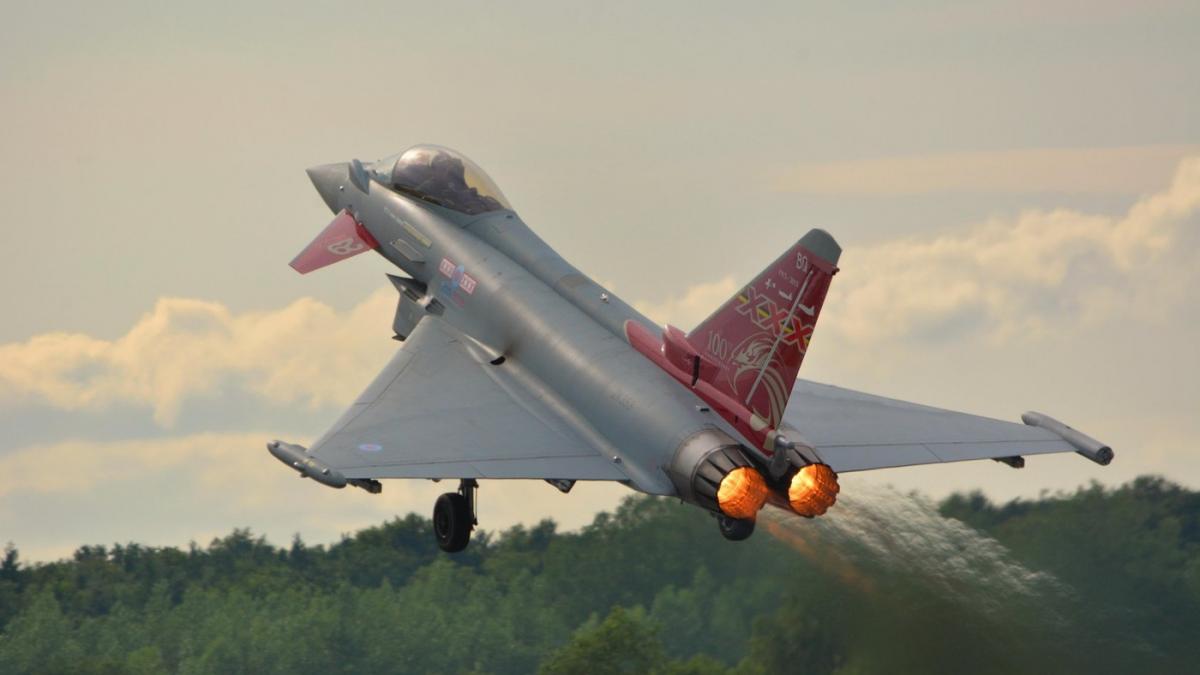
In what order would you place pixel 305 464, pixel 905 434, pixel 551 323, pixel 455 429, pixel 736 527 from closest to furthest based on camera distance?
1. pixel 736 527
2. pixel 305 464
3. pixel 455 429
4. pixel 905 434
5. pixel 551 323

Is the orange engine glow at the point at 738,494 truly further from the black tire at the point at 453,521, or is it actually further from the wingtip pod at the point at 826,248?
the black tire at the point at 453,521

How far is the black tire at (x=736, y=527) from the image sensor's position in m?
28.5

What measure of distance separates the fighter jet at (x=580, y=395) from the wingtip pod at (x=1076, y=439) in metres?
0.03

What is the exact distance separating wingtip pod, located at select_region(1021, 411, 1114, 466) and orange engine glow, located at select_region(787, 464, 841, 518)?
5289mm

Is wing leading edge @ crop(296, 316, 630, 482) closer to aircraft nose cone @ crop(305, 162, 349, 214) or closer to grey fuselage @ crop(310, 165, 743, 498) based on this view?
grey fuselage @ crop(310, 165, 743, 498)

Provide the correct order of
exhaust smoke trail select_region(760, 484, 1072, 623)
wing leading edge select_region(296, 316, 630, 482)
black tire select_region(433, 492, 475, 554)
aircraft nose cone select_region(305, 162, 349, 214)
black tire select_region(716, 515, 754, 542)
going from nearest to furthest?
black tire select_region(716, 515, 754, 542) → wing leading edge select_region(296, 316, 630, 482) → black tire select_region(433, 492, 475, 554) → exhaust smoke trail select_region(760, 484, 1072, 623) → aircraft nose cone select_region(305, 162, 349, 214)

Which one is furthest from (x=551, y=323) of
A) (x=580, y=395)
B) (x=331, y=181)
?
(x=331, y=181)

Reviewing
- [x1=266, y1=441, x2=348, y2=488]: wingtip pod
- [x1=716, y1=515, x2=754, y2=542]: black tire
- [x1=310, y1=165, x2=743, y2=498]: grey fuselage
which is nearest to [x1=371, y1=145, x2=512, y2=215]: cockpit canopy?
[x1=310, y1=165, x2=743, y2=498]: grey fuselage

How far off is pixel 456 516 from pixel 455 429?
1636 mm

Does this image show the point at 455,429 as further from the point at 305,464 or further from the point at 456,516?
the point at 305,464

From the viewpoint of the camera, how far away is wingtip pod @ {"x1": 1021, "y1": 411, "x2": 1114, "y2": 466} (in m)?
31.8

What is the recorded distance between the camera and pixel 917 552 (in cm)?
3284

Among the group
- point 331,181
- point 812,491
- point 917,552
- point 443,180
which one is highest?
point 331,181

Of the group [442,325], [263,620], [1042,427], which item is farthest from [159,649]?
[1042,427]
